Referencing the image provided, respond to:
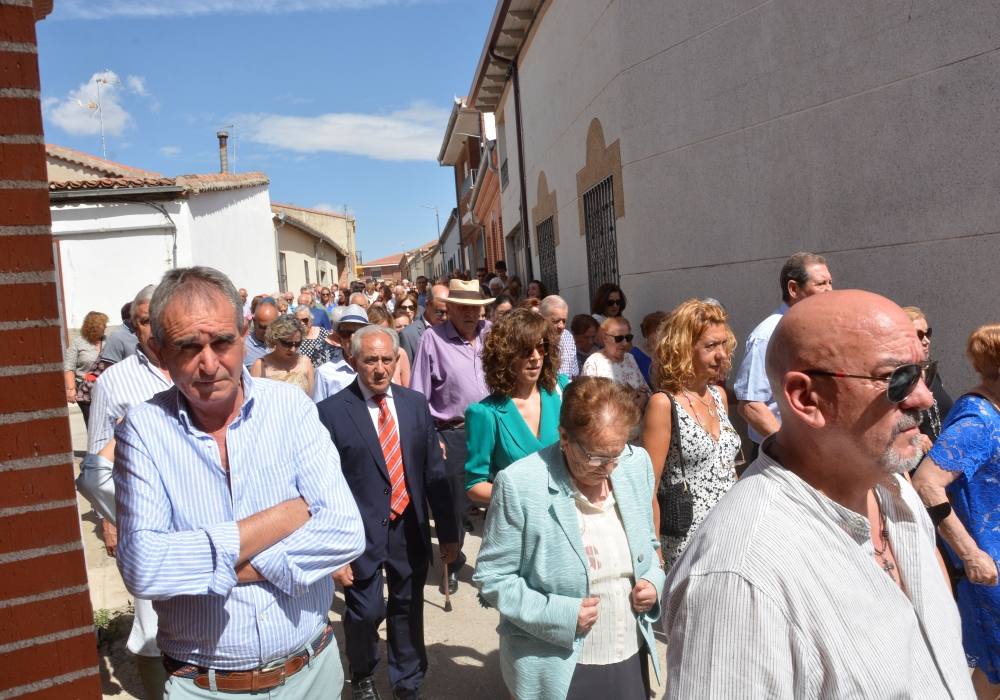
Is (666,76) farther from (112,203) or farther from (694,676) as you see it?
(112,203)

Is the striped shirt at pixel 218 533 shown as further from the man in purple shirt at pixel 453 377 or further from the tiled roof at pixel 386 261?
the tiled roof at pixel 386 261

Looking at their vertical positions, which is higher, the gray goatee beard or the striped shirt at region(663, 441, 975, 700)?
the gray goatee beard

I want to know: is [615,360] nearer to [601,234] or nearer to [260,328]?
[260,328]

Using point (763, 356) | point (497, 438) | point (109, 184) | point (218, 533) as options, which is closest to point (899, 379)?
point (218, 533)

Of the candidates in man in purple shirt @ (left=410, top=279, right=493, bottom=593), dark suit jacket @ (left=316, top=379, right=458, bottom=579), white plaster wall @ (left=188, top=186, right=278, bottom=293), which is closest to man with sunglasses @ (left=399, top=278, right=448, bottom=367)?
man in purple shirt @ (left=410, top=279, right=493, bottom=593)

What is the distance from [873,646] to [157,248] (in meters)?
19.3

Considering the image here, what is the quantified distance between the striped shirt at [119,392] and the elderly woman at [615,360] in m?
2.95

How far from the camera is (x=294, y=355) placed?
570 cm

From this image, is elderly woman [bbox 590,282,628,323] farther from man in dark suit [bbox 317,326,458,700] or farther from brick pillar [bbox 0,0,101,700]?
brick pillar [bbox 0,0,101,700]

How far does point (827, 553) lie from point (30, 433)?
1.82 meters

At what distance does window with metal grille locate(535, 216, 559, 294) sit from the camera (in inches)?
495

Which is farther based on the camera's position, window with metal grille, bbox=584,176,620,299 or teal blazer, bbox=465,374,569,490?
window with metal grille, bbox=584,176,620,299

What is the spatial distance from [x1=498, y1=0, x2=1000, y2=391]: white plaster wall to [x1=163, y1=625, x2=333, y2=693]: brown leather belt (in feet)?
13.6

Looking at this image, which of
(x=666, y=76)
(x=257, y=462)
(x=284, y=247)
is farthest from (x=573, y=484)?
(x=284, y=247)
